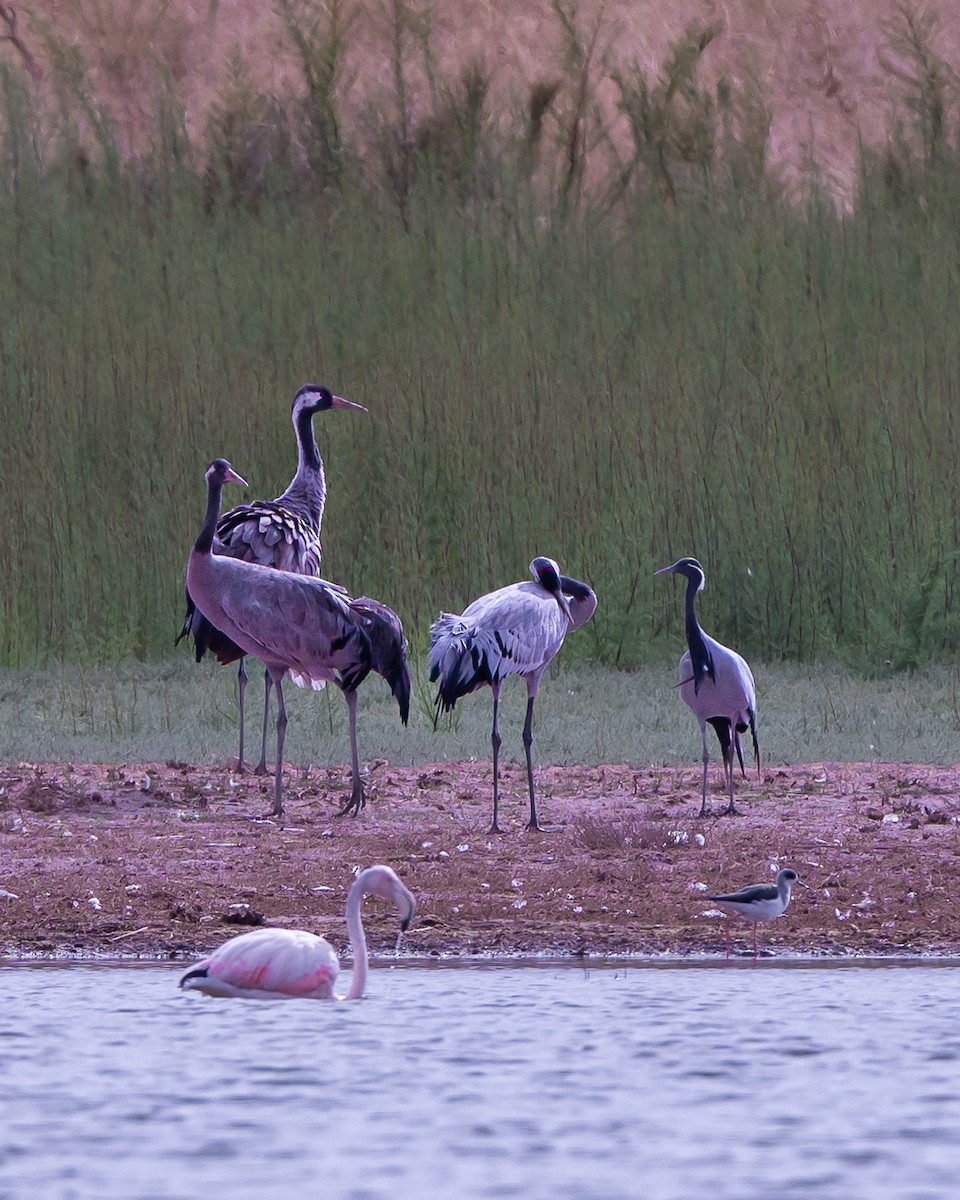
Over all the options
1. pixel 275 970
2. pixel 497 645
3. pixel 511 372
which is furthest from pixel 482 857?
pixel 511 372

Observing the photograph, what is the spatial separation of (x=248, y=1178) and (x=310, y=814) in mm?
4444

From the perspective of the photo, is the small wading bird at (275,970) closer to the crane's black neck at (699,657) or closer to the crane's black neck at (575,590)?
the crane's black neck at (699,657)

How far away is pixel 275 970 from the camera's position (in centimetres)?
579

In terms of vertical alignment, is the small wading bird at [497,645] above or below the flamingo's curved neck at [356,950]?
above

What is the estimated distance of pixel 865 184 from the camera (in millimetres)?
18281

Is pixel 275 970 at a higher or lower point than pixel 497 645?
lower

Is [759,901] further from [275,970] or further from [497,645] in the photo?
[497,645]

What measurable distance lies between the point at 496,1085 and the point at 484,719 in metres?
6.47

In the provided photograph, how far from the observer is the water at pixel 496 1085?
4297 mm

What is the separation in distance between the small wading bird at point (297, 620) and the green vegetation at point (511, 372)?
422 centimetres

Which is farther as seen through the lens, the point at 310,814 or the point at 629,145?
the point at 629,145

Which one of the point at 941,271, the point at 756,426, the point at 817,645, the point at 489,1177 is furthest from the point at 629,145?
the point at 489,1177

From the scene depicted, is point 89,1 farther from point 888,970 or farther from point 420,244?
point 888,970

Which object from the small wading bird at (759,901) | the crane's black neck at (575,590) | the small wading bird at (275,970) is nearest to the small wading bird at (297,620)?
the crane's black neck at (575,590)
